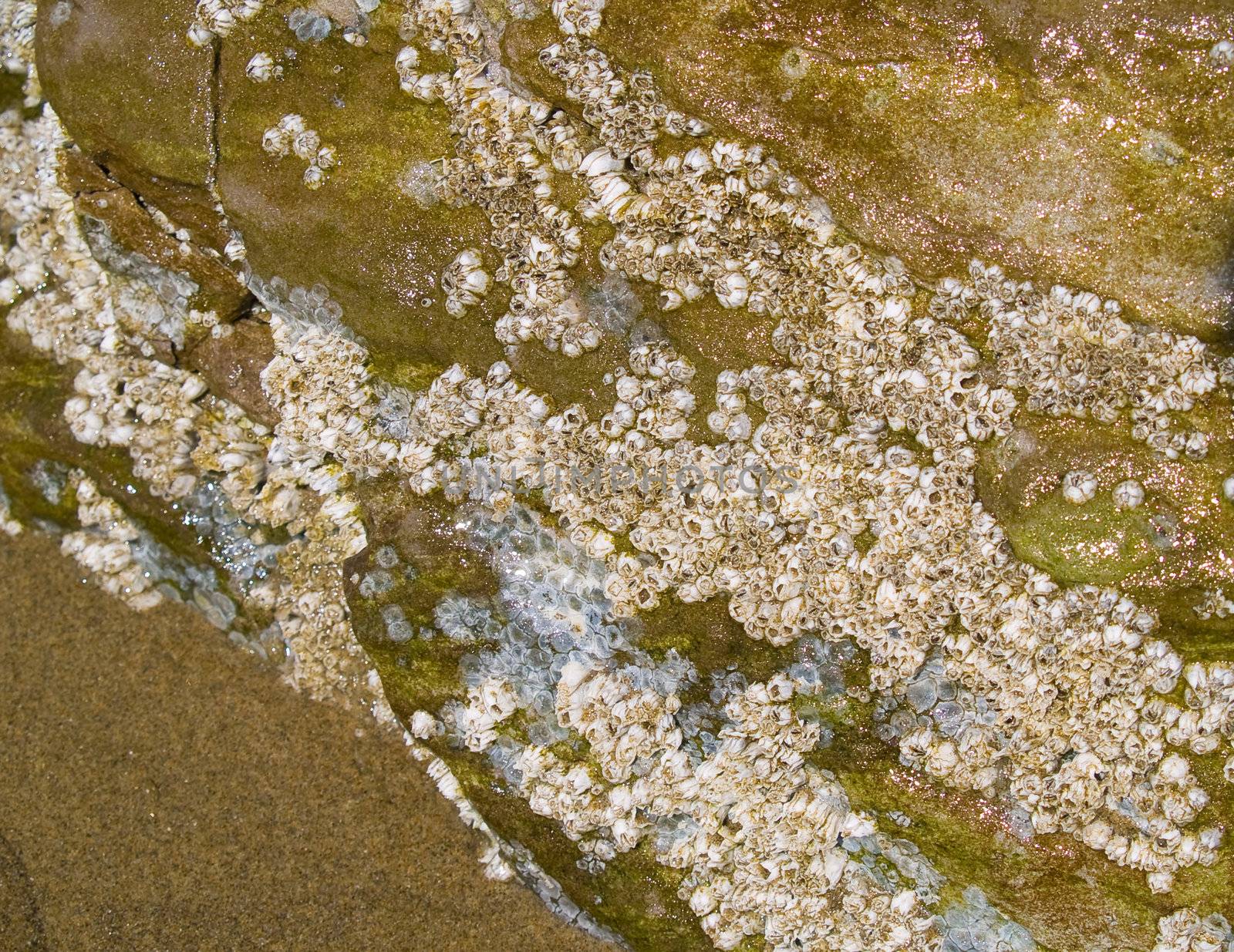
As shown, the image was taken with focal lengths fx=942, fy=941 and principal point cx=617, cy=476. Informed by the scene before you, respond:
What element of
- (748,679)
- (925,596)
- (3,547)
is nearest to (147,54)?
(3,547)

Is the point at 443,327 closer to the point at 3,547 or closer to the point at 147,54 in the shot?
the point at 147,54

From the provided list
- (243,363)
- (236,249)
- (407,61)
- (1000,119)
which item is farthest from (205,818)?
(1000,119)

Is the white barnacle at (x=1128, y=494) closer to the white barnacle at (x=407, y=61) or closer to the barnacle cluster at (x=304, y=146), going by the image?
the white barnacle at (x=407, y=61)

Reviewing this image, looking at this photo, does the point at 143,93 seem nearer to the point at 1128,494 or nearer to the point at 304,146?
the point at 304,146

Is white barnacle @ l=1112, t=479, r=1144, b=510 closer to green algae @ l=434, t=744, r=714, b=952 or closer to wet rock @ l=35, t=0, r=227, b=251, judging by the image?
green algae @ l=434, t=744, r=714, b=952

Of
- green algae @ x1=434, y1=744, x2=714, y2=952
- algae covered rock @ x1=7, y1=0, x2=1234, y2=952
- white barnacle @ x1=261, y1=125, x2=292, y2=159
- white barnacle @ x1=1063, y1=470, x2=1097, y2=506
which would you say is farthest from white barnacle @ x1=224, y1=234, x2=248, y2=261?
white barnacle @ x1=1063, y1=470, x2=1097, y2=506

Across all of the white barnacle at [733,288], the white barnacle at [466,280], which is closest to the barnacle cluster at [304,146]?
→ the white barnacle at [466,280]
